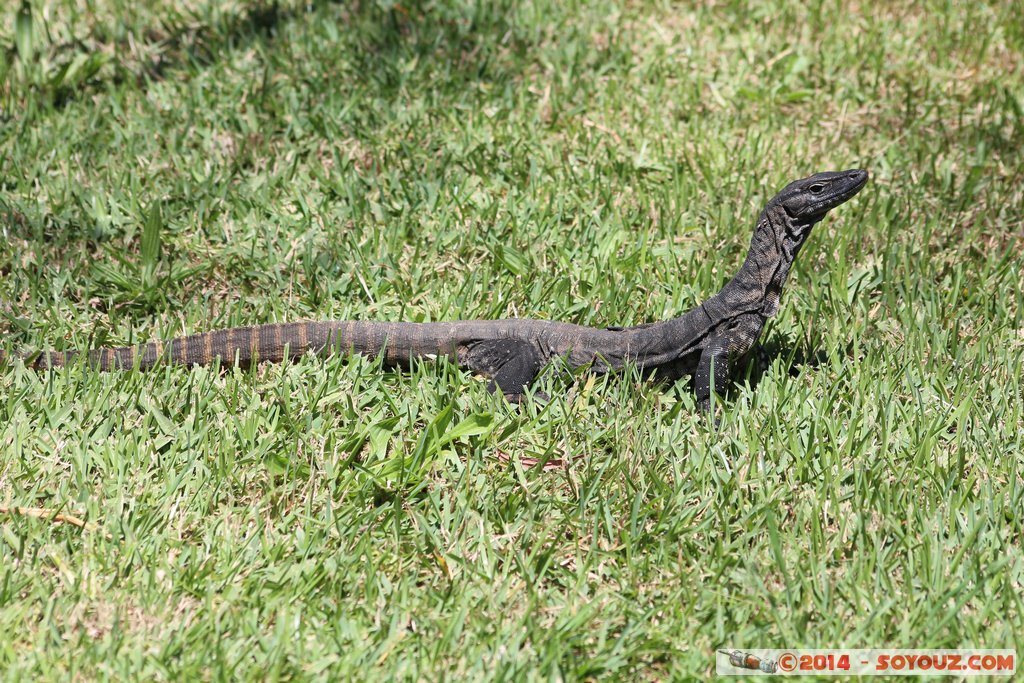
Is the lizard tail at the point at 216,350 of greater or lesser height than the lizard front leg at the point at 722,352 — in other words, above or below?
below

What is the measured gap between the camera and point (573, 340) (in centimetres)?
481

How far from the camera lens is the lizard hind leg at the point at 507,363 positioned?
467 cm

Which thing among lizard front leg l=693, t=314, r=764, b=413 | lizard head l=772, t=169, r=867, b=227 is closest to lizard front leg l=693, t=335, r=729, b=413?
lizard front leg l=693, t=314, r=764, b=413

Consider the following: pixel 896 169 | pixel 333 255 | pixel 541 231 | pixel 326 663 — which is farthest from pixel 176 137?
pixel 896 169

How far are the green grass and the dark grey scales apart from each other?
0.14m

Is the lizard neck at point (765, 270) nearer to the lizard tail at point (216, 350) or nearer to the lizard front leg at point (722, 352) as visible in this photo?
the lizard front leg at point (722, 352)

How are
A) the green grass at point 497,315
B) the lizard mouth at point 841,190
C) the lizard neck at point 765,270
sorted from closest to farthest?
the green grass at point 497,315 < the lizard mouth at point 841,190 < the lizard neck at point 765,270

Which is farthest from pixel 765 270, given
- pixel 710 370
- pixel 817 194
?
pixel 710 370

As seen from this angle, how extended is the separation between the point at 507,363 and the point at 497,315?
482 millimetres

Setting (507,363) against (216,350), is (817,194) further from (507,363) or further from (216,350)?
(216,350)

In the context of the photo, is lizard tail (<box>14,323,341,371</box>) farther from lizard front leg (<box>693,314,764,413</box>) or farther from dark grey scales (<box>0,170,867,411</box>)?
lizard front leg (<box>693,314,764,413</box>)

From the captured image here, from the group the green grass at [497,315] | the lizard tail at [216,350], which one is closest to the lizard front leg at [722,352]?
the green grass at [497,315]

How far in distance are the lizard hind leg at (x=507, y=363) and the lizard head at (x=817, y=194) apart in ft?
4.30

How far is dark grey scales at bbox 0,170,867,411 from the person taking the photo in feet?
15.1
